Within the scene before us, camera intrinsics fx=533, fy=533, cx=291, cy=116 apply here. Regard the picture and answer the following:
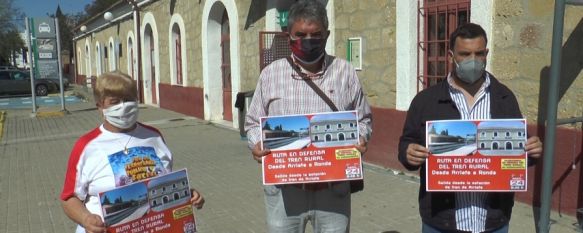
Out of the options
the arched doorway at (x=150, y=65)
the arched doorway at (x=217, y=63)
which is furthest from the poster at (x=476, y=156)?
the arched doorway at (x=150, y=65)

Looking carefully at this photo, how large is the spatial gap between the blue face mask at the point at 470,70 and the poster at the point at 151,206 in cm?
136

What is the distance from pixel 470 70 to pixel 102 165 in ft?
5.63

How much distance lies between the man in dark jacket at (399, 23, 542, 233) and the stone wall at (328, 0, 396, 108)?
437 centimetres

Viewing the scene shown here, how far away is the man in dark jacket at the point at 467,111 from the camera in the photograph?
2406 millimetres

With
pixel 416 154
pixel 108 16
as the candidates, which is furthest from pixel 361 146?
pixel 108 16

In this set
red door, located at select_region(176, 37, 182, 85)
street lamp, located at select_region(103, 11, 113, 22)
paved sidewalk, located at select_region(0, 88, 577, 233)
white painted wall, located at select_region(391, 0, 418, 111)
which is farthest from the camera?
street lamp, located at select_region(103, 11, 113, 22)

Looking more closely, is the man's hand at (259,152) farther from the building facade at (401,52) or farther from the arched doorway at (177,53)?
the arched doorway at (177,53)

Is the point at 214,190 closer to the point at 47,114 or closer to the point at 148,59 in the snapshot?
the point at 47,114

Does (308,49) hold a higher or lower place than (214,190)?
higher

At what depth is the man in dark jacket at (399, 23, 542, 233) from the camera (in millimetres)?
2406

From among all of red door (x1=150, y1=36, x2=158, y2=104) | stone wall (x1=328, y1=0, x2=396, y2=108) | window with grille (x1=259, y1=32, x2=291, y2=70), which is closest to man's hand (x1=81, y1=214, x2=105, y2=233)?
stone wall (x1=328, y1=0, x2=396, y2=108)

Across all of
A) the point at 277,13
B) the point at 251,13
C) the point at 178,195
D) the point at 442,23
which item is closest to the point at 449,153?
the point at 178,195

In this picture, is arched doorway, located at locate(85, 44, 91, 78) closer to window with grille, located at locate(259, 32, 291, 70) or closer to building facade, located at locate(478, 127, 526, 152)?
window with grille, located at locate(259, 32, 291, 70)

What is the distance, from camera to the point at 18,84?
30.5 metres
